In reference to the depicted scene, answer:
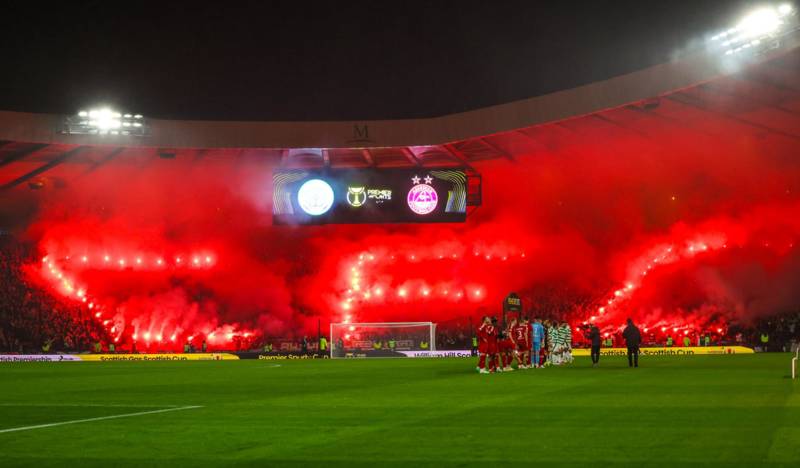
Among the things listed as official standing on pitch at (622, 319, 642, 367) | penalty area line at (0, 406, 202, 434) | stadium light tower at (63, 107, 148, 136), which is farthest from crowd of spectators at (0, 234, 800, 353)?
penalty area line at (0, 406, 202, 434)

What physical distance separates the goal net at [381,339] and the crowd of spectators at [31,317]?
44.9ft

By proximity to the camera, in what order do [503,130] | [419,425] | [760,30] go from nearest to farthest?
[419,425], [760,30], [503,130]

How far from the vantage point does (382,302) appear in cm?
5356

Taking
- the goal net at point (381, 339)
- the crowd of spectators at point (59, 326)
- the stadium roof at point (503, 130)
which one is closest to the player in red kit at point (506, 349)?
the stadium roof at point (503, 130)

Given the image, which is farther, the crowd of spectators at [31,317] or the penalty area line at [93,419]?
the crowd of spectators at [31,317]

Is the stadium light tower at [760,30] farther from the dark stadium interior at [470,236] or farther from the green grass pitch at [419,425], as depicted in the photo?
the green grass pitch at [419,425]

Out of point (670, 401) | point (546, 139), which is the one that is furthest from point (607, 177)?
point (670, 401)

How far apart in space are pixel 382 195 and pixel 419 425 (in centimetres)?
3168

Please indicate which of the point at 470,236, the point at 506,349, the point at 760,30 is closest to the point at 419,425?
the point at 506,349

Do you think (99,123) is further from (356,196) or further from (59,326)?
(356,196)

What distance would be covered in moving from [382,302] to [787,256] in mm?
21477

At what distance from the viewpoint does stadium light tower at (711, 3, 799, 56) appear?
1265 inches

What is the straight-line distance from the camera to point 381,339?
46062mm

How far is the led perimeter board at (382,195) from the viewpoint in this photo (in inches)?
1668
